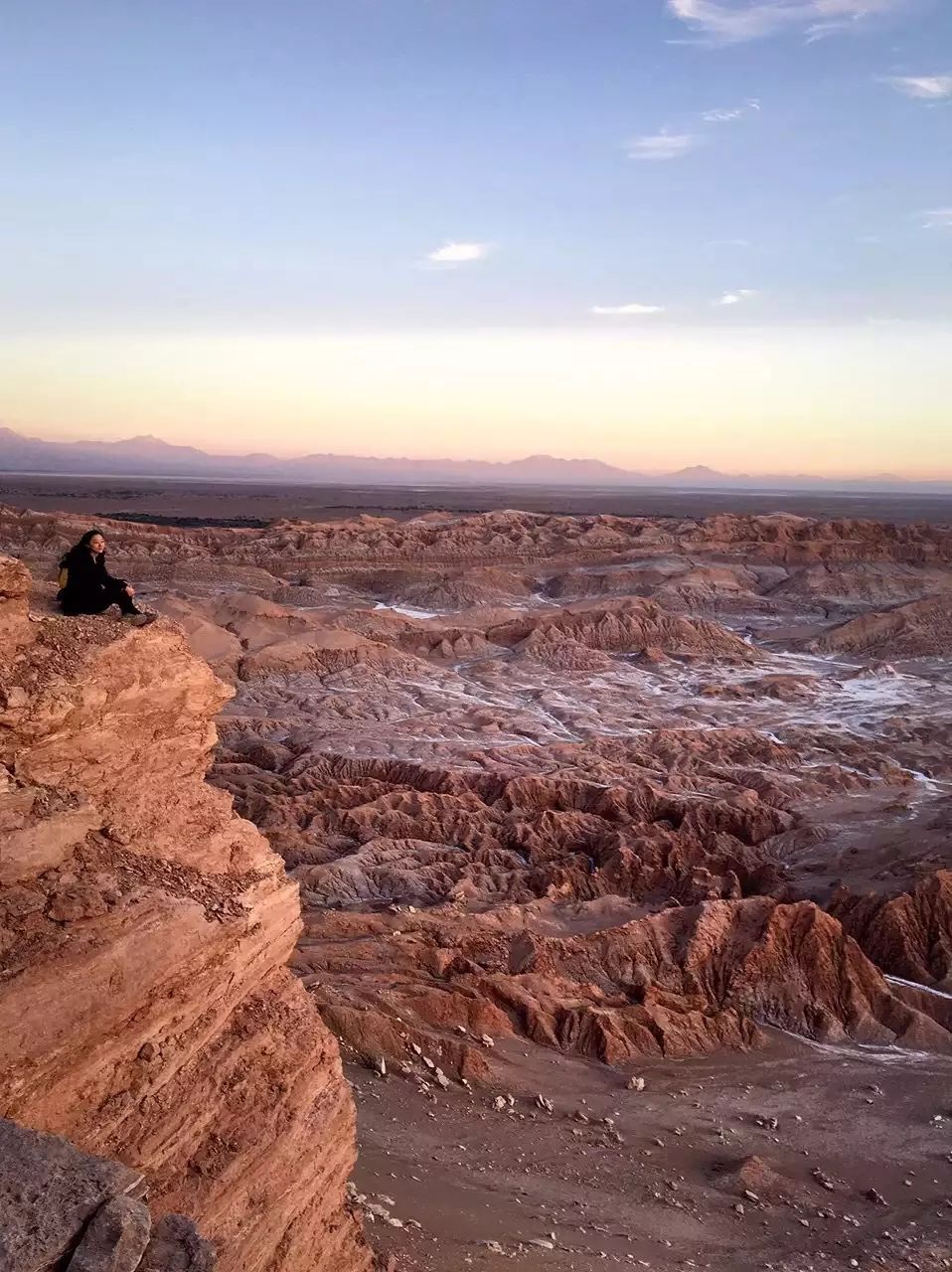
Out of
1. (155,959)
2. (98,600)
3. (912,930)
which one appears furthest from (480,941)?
(155,959)

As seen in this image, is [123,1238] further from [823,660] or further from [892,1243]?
[823,660]

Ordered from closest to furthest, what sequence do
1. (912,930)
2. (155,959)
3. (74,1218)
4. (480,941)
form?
1. (74,1218)
2. (155,959)
3. (480,941)
4. (912,930)

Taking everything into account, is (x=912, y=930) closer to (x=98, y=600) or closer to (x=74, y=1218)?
(x=98, y=600)

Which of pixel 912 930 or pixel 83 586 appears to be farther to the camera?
pixel 912 930

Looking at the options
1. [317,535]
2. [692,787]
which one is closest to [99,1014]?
[692,787]

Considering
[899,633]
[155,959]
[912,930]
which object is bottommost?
[912,930]

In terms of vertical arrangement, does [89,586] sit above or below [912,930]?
above

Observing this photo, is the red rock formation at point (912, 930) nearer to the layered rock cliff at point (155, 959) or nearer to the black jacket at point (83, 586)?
the layered rock cliff at point (155, 959)
